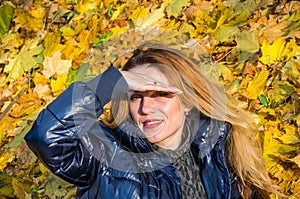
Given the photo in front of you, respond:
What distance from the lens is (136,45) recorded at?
2223mm

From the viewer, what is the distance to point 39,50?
3.41 metres

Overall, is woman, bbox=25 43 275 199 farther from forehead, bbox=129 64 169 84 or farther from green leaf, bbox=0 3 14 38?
green leaf, bbox=0 3 14 38

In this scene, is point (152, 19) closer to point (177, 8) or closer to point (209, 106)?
point (177, 8)

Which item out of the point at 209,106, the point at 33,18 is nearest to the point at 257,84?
the point at 209,106

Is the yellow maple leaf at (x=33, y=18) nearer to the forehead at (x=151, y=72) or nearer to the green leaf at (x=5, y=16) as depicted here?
the green leaf at (x=5, y=16)

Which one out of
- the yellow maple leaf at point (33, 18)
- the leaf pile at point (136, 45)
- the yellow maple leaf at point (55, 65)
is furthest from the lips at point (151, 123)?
the yellow maple leaf at point (33, 18)

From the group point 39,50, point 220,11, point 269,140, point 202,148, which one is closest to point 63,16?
point 39,50

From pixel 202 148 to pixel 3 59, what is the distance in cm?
189

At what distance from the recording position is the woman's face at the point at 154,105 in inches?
68.0

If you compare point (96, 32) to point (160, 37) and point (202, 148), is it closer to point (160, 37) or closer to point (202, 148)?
point (160, 37)

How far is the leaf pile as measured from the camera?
8.23 ft

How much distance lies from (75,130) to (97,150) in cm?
10

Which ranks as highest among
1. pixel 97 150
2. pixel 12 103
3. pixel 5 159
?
pixel 97 150

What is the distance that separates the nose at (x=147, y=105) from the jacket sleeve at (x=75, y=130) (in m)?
0.08
